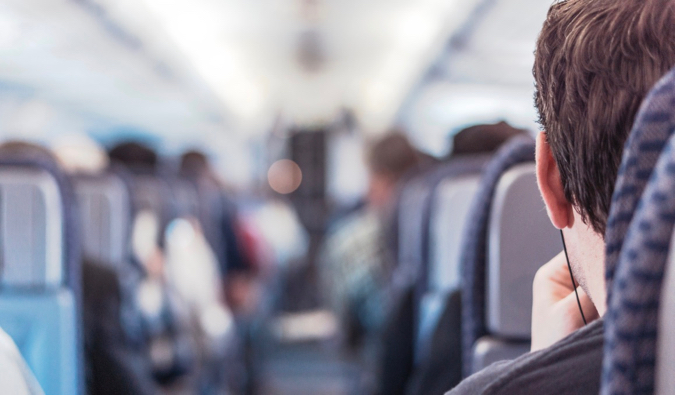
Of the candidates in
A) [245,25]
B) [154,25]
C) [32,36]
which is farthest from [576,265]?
[245,25]

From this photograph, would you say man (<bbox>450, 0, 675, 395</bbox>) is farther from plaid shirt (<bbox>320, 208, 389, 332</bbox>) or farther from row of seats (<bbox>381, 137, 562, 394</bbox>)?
plaid shirt (<bbox>320, 208, 389, 332</bbox>)

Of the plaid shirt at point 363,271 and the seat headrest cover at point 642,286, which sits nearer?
the seat headrest cover at point 642,286

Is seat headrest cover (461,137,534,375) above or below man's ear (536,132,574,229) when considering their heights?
below

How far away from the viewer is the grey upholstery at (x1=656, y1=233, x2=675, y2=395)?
0.27 metres

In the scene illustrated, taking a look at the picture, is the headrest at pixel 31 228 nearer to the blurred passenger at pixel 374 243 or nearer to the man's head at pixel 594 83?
the man's head at pixel 594 83

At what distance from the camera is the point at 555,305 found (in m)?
0.57

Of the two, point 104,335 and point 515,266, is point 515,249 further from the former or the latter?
point 104,335

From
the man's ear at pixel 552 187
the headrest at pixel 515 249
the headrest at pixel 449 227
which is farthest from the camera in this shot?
the headrest at pixel 449 227

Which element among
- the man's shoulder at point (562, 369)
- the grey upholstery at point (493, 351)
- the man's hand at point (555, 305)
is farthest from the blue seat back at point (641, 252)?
the grey upholstery at point (493, 351)

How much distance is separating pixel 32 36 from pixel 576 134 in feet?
10.0

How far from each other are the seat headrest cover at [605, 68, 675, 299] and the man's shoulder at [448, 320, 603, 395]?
0.14 meters

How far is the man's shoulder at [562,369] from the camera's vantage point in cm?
41

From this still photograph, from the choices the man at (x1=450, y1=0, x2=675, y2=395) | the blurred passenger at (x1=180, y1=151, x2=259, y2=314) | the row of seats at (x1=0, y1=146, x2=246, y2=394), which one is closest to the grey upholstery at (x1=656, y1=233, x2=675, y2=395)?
the man at (x1=450, y1=0, x2=675, y2=395)

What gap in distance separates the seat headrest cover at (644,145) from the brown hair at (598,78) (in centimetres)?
8
